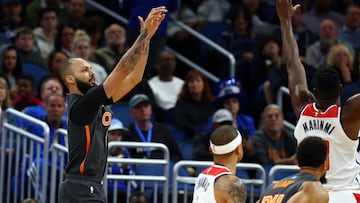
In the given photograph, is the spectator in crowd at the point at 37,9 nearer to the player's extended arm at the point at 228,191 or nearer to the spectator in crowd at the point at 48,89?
the spectator in crowd at the point at 48,89

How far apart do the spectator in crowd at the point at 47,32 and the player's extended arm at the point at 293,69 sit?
649 cm

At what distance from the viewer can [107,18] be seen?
1797cm

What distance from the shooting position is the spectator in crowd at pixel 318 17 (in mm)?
18656

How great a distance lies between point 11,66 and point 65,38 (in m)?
1.39

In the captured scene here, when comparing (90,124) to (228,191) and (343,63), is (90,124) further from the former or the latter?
(343,63)

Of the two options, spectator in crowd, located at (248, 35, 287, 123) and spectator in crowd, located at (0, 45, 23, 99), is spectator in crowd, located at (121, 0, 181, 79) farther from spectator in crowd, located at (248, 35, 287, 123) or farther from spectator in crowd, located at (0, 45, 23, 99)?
spectator in crowd, located at (0, 45, 23, 99)

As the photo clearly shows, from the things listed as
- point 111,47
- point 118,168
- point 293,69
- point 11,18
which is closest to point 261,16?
point 111,47

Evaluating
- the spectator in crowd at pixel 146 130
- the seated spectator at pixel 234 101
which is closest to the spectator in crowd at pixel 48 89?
the spectator in crowd at pixel 146 130

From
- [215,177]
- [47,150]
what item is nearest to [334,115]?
[215,177]

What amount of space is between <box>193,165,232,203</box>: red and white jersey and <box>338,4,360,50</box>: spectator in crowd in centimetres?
941

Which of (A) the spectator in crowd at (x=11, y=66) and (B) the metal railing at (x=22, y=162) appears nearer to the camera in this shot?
(B) the metal railing at (x=22, y=162)

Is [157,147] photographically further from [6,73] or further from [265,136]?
[6,73]

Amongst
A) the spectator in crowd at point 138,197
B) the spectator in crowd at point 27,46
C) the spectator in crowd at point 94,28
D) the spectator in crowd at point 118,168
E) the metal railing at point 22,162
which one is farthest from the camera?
the spectator in crowd at point 94,28

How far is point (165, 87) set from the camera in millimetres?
15922
